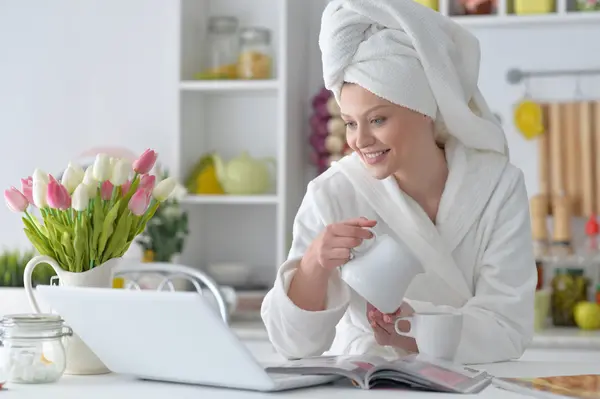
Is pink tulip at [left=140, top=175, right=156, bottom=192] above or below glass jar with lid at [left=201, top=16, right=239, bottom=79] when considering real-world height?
below

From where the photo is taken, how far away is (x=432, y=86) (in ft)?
6.11

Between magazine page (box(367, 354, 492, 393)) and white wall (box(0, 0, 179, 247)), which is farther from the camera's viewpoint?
white wall (box(0, 0, 179, 247))

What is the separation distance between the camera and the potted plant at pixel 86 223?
4.97ft

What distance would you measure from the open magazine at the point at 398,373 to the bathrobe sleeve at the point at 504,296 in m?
0.34

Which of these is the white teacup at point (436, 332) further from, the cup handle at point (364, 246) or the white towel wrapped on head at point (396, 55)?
the white towel wrapped on head at point (396, 55)

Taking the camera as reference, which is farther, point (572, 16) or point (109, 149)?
point (109, 149)

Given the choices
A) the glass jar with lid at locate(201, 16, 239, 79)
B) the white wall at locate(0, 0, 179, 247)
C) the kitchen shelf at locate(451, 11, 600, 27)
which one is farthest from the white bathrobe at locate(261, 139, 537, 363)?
the white wall at locate(0, 0, 179, 247)

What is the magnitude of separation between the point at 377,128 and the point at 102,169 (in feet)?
1.74

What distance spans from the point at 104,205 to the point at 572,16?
239 cm

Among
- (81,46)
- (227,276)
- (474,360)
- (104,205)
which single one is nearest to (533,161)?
(227,276)

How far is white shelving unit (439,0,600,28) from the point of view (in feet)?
11.5

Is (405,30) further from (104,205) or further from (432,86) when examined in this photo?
(104,205)

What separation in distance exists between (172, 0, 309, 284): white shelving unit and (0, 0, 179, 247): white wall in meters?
0.14

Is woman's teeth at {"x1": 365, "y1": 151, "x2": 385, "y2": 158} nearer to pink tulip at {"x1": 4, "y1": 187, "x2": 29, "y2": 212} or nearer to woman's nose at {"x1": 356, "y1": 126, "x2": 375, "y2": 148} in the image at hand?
woman's nose at {"x1": 356, "y1": 126, "x2": 375, "y2": 148}
